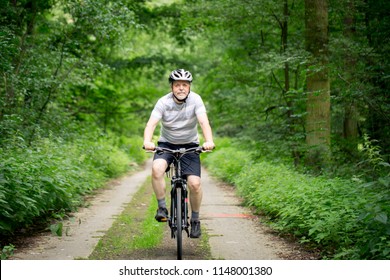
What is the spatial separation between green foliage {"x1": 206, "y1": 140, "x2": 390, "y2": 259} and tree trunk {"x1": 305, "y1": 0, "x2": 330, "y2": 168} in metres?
0.84

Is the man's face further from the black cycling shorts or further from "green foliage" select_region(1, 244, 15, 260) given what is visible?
"green foliage" select_region(1, 244, 15, 260)

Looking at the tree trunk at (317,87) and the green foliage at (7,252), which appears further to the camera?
the tree trunk at (317,87)

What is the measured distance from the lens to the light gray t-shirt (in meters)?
6.21

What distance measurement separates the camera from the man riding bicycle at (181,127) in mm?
6156

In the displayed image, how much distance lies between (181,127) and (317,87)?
198 inches

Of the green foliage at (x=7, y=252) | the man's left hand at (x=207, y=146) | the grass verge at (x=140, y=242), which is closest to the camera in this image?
the green foliage at (x=7, y=252)

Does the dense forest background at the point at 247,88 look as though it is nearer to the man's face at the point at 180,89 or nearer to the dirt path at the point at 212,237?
the dirt path at the point at 212,237

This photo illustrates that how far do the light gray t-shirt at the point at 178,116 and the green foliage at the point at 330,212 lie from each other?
6.56 feet

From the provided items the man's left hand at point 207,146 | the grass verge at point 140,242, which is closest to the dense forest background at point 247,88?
the grass verge at point 140,242

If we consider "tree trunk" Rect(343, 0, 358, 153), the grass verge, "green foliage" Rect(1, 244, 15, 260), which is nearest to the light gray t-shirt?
the grass verge

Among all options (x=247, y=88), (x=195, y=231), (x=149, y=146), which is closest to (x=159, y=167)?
(x=149, y=146)

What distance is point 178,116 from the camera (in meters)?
6.21

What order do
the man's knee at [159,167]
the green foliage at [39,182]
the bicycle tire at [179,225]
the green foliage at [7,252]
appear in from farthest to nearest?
the green foliage at [39,182], the man's knee at [159,167], the green foliage at [7,252], the bicycle tire at [179,225]
